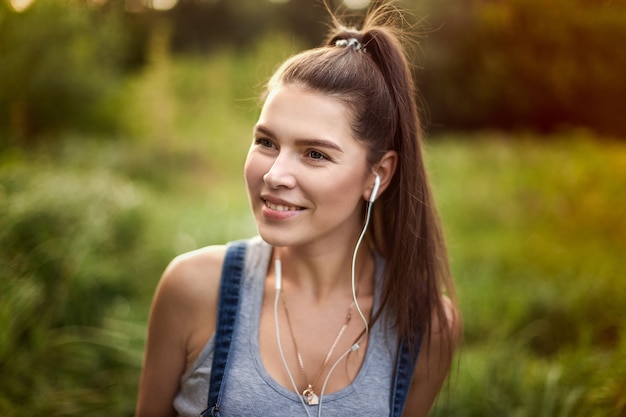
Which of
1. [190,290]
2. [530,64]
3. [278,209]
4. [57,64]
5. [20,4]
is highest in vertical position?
[530,64]

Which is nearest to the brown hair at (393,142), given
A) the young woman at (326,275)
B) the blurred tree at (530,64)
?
the young woman at (326,275)

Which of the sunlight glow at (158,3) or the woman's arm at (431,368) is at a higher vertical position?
the sunlight glow at (158,3)

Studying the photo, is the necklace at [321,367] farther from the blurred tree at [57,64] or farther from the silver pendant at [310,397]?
the blurred tree at [57,64]

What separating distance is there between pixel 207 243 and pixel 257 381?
321cm

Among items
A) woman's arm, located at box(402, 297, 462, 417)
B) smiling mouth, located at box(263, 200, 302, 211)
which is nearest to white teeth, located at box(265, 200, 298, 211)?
smiling mouth, located at box(263, 200, 302, 211)

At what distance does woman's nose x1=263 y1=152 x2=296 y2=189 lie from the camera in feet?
4.83

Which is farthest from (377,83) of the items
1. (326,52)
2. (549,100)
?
(549,100)

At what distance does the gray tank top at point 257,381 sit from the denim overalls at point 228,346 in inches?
0.7

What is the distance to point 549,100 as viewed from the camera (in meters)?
7.51

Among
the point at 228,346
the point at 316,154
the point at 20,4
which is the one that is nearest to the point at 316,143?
the point at 316,154

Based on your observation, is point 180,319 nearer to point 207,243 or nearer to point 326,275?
point 326,275

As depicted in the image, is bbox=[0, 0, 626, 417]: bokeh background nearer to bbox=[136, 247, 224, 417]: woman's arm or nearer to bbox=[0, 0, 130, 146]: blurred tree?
bbox=[0, 0, 130, 146]: blurred tree

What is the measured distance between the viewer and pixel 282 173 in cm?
148

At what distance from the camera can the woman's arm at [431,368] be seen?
69.1 inches
